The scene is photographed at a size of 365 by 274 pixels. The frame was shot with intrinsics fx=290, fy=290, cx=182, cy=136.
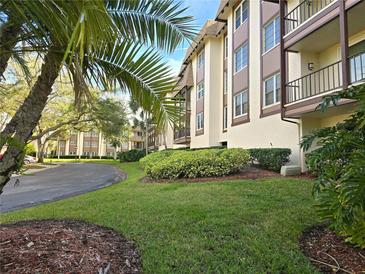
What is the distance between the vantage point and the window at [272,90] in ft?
48.4

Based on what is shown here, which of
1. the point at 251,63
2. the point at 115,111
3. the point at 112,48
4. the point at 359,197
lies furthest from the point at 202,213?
the point at 115,111

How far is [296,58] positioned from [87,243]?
493 inches

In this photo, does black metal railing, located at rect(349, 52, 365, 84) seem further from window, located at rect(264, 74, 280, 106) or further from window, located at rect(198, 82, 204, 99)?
window, located at rect(198, 82, 204, 99)

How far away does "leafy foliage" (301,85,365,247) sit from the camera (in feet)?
11.0

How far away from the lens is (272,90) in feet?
49.9

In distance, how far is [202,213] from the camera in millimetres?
6148

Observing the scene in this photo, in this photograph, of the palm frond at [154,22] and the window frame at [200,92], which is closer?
the palm frond at [154,22]

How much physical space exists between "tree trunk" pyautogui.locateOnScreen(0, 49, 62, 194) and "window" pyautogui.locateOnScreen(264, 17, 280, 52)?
43.9 ft

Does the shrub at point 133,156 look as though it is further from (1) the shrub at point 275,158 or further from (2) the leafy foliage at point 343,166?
(2) the leafy foliage at point 343,166

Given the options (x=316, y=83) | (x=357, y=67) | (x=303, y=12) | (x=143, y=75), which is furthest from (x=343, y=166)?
(x=303, y=12)

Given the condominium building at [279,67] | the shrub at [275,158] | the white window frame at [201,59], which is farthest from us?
the white window frame at [201,59]

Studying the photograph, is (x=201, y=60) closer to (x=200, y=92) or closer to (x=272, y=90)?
(x=200, y=92)

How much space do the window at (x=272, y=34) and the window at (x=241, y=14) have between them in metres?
3.23

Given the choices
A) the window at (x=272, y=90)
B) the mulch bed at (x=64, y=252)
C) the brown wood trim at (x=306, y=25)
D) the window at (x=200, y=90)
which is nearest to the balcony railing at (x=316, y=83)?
the window at (x=272, y=90)
